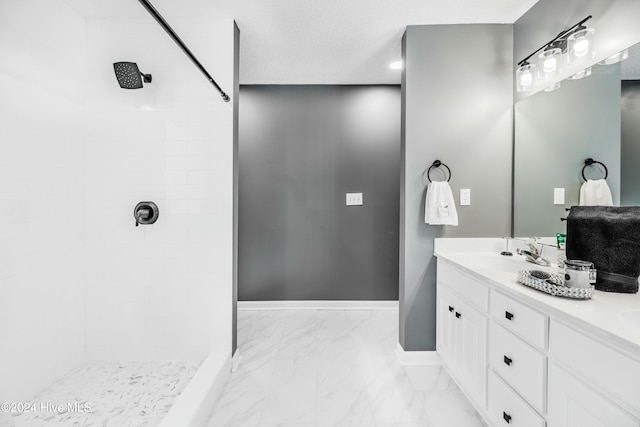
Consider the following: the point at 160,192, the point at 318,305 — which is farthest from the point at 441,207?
the point at 160,192

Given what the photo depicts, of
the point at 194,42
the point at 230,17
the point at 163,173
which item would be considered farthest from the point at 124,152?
the point at 230,17

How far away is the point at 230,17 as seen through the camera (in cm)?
201

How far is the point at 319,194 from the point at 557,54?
220cm

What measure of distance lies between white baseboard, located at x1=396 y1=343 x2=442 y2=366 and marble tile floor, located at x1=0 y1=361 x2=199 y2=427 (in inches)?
58.1

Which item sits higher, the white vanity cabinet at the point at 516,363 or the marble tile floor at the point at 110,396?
the white vanity cabinet at the point at 516,363

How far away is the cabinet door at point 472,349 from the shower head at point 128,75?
2.50 m

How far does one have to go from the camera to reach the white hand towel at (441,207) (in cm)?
203

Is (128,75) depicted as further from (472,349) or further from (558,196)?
(558,196)

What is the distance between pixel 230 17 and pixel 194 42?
12.1 inches

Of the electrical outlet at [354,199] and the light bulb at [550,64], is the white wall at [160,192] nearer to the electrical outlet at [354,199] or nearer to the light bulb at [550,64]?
the electrical outlet at [354,199]

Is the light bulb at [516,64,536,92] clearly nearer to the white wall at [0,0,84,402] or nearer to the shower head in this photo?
the shower head

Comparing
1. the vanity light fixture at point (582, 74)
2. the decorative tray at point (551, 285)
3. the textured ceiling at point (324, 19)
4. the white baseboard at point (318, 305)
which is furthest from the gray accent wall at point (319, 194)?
the decorative tray at point (551, 285)

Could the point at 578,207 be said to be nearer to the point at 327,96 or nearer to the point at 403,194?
the point at 403,194

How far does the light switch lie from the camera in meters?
1.71
